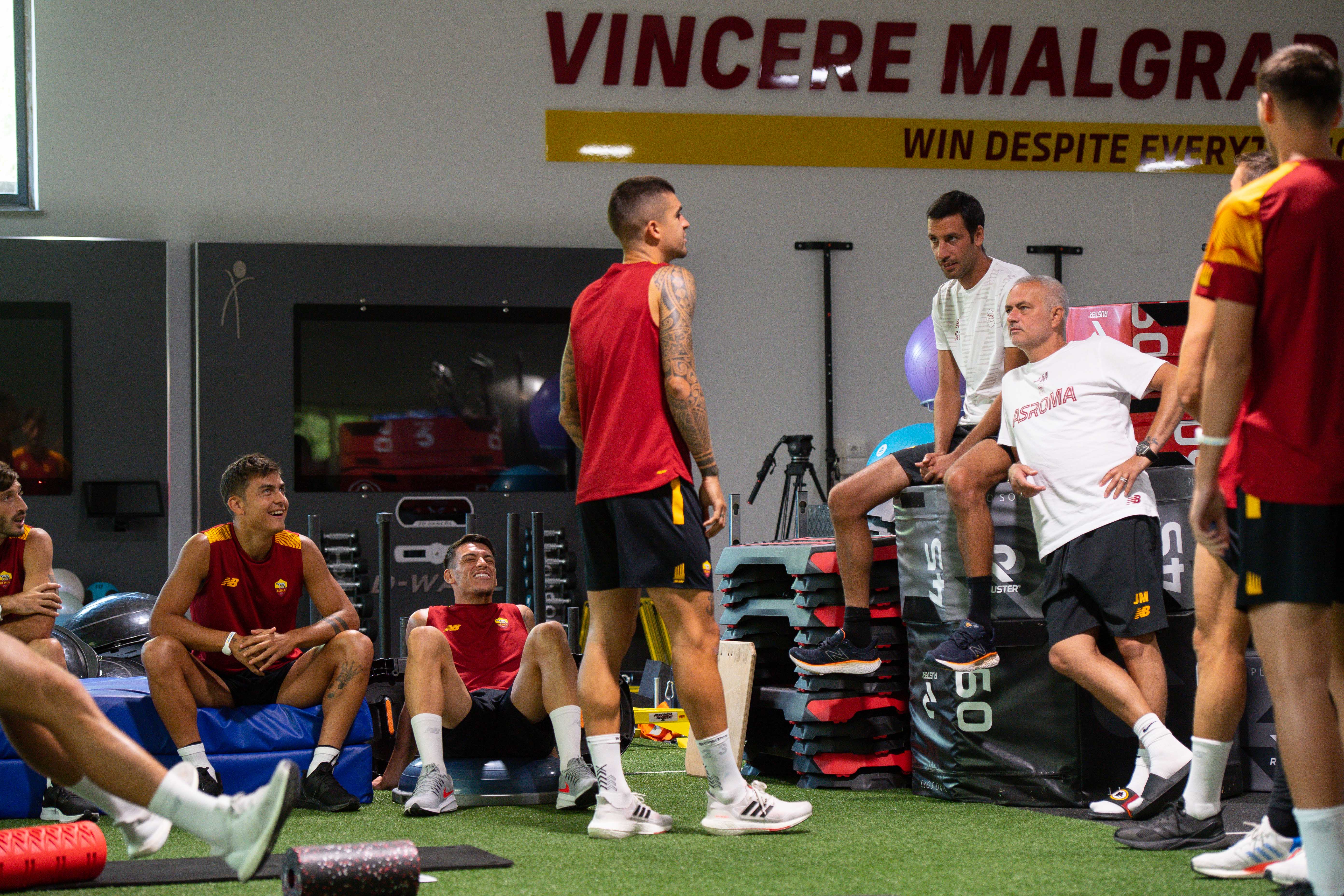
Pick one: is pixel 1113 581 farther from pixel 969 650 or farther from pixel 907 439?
pixel 907 439

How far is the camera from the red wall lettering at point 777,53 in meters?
7.79

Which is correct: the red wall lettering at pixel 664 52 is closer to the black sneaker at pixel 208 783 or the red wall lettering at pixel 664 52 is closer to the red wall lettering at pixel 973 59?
the red wall lettering at pixel 973 59

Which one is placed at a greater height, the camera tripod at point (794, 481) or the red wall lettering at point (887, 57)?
the red wall lettering at point (887, 57)

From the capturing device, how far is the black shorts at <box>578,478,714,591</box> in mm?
3160

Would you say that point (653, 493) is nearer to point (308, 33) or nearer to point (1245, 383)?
point (1245, 383)

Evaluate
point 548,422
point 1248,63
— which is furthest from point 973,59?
point 548,422

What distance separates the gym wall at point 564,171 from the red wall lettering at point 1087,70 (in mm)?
52

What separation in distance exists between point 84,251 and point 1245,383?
6512 millimetres

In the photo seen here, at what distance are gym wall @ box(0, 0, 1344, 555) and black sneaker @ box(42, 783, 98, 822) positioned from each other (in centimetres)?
351

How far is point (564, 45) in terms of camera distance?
7.59 metres

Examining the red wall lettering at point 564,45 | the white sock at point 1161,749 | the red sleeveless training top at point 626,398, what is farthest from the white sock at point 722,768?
the red wall lettering at point 564,45

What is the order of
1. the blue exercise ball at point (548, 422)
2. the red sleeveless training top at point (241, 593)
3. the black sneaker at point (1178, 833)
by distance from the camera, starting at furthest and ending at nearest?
the blue exercise ball at point (548, 422)
the red sleeveless training top at point (241, 593)
the black sneaker at point (1178, 833)

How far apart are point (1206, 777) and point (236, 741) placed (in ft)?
8.66

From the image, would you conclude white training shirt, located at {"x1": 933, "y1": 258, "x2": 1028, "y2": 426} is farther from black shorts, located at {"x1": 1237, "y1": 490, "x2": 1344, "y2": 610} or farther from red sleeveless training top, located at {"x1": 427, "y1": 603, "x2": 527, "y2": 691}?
black shorts, located at {"x1": 1237, "y1": 490, "x2": 1344, "y2": 610}
